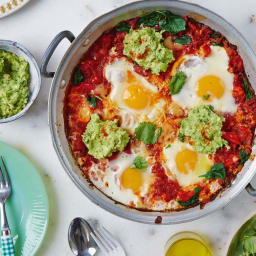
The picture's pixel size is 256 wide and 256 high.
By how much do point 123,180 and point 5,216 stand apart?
3.52ft

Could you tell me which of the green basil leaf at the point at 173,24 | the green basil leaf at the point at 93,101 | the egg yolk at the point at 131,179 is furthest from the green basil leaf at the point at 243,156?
the green basil leaf at the point at 93,101

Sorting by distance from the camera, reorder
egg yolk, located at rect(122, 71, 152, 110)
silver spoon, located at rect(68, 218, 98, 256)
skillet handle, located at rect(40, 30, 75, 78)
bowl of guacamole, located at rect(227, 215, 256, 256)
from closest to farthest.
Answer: skillet handle, located at rect(40, 30, 75, 78) → egg yolk, located at rect(122, 71, 152, 110) → bowl of guacamole, located at rect(227, 215, 256, 256) → silver spoon, located at rect(68, 218, 98, 256)

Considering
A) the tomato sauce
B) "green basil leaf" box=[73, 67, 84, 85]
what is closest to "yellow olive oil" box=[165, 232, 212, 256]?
the tomato sauce

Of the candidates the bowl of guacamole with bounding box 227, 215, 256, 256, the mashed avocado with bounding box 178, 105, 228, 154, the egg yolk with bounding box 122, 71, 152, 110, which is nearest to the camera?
the mashed avocado with bounding box 178, 105, 228, 154

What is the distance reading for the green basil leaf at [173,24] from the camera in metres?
3.94

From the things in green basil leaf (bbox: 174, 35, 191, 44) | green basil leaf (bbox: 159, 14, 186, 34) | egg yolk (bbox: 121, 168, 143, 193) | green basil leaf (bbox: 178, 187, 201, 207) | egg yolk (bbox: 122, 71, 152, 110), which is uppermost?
green basil leaf (bbox: 159, 14, 186, 34)

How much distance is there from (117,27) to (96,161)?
1.13 meters

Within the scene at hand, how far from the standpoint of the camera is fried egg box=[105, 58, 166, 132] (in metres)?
3.96

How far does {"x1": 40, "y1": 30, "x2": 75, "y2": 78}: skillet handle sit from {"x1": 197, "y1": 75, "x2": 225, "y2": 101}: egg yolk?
1110mm

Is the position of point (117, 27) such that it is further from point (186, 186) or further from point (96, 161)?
point (186, 186)

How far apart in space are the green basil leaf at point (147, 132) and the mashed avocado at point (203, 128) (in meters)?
0.22

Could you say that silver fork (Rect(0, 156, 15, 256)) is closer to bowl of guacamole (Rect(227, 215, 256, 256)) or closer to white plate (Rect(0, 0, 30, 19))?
white plate (Rect(0, 0, 30, 19))

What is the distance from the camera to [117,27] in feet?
13.2

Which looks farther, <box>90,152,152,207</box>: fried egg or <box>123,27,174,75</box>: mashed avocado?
<box>90,152,152,207</box>: fried egg
